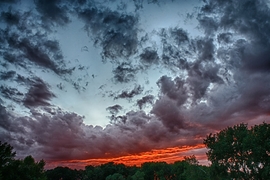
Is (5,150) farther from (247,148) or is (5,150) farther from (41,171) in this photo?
(247,148)

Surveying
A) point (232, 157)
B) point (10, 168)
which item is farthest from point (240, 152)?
point (10, 168)

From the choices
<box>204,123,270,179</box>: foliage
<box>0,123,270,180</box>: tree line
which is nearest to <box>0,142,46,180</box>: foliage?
<box>0,123,270,180</box>: tree line

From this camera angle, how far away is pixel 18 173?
47969mm

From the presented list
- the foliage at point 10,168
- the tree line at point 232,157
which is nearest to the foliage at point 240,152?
the tree line at point 232,157

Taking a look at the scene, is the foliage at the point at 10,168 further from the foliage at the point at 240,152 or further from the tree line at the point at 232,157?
the foliage at the point at 240,152

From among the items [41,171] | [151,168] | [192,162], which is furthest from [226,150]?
[151,168]

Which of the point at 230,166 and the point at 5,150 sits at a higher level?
the point at 5,150

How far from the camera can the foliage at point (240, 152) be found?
4194 cm

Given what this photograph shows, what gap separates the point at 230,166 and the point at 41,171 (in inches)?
2122

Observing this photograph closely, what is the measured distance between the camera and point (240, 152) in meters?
45.2

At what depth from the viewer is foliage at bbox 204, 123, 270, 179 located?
41938 millimetres

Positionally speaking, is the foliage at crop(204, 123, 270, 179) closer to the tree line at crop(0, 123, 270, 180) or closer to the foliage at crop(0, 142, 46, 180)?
the tree line at crop(0, 123, 270, 180)

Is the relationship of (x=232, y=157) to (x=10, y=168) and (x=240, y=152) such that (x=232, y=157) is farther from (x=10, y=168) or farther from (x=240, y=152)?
(x=10, y=168)

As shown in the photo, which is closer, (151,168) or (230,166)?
(230,166)
